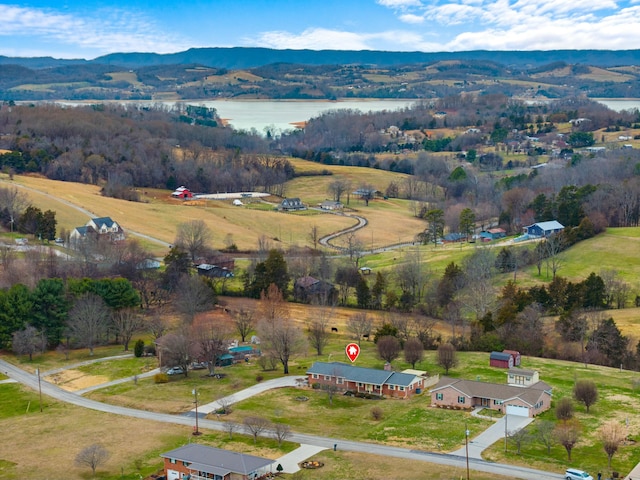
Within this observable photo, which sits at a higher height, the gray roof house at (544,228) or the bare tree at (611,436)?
the gray roof house at (544,228)

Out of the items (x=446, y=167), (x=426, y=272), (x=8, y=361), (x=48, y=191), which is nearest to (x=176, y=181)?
(x=48, y=191)

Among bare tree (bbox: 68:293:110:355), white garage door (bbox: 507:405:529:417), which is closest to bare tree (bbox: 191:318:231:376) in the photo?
bare tree (bbox: 68:293:110:355)

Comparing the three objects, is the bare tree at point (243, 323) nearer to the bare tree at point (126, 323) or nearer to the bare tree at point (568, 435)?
the bare tree at point (126, 323)

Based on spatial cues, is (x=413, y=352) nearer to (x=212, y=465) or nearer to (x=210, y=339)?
(x=210, y=339)

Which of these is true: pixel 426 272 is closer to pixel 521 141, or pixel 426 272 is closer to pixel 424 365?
pixel 424 365

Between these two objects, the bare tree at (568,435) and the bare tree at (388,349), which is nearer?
the bare tree at (568,435)

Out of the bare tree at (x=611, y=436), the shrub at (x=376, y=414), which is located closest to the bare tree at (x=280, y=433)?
the shrub at (x=376, y=414)

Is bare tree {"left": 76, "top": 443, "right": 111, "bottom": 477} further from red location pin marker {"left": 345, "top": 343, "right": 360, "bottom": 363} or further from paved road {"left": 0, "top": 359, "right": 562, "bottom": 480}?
red location pin marker {"left": 345, "top": 343, "right": 360, "bottom": 363}
